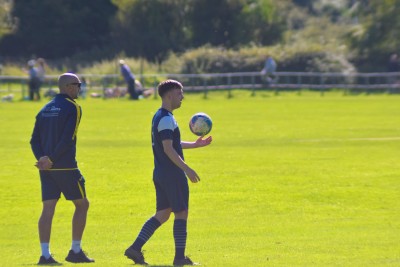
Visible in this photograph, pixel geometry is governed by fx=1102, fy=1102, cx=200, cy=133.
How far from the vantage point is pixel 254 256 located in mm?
12398

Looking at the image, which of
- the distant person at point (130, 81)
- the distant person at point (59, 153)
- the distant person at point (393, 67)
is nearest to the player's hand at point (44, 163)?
the distant person at point (59, 153)

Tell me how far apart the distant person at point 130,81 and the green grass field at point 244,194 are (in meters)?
9.55

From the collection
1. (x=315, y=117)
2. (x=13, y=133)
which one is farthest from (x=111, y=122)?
(x=315, y=117)

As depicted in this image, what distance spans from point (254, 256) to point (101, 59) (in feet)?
198

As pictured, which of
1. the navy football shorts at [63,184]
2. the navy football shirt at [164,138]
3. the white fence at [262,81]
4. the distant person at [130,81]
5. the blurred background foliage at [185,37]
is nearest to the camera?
the navy football shirt at [164,138]

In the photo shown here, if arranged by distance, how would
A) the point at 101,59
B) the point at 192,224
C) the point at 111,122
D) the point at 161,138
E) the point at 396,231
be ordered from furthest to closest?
the point at 101,59 → the point at 111,122 → the point at 192,224 → the point at 396,231 → the point at 161,138

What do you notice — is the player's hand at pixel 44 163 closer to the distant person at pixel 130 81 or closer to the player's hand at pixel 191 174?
the player's hand at pixel 191 174

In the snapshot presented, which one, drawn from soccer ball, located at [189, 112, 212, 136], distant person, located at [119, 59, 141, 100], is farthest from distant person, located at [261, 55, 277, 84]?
soccer ball, located at [189, 112, 212, 136]

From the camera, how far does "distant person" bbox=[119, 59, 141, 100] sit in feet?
152

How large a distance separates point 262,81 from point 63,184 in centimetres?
4380

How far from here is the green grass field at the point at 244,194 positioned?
43.2 ft

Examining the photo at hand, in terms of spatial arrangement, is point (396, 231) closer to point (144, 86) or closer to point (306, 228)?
point (306, 228)

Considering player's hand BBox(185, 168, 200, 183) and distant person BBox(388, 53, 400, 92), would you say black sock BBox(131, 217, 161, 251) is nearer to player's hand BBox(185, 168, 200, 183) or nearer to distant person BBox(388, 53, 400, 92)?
player's hand BBox(185, 168, 200, 183)

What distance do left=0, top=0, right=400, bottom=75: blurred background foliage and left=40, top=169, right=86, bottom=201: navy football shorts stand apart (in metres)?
47.0
